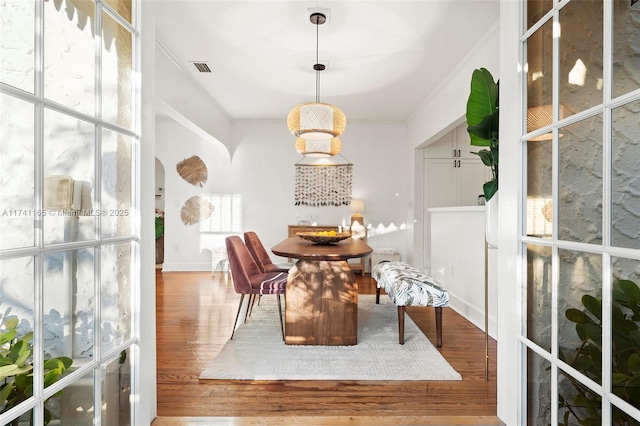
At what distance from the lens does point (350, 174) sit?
6.20 m

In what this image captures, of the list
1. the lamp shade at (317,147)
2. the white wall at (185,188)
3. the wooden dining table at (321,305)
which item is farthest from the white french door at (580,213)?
the white wall at (185,188)

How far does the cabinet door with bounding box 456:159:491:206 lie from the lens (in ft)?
19.1

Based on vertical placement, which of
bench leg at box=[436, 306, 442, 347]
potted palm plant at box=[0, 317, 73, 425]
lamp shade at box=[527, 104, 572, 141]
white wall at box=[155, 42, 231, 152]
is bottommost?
bench leg at box=[436, 306, 442, 347]

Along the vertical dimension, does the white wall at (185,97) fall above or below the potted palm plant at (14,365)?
above

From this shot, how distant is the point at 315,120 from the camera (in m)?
3.16

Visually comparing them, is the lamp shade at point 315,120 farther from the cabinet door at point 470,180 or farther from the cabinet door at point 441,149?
the cabinet door at point 470,180

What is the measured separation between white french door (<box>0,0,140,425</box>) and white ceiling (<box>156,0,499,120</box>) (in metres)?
1.58

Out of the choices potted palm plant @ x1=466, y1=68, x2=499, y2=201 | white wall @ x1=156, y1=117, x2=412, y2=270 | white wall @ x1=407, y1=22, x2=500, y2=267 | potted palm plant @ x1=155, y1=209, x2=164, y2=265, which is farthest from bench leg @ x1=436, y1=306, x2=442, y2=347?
potted palm plant @ x1=155, y1=209, x2=164, y2=265

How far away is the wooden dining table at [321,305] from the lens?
2.73 m

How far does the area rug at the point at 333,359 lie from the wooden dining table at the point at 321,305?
0.08m

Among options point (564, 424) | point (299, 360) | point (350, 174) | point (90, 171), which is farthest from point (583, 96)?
point (350, 174)

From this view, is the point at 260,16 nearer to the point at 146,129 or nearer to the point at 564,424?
the point at 146,129

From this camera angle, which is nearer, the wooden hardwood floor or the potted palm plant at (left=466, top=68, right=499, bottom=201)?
the wooden hardwood floor

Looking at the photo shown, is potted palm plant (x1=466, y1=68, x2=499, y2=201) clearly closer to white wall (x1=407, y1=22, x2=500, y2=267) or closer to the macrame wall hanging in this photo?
white wall (x1=407, y1=22, x2=500, y2=267)
